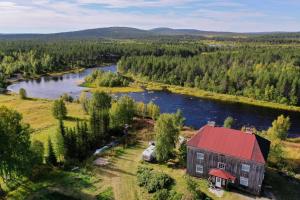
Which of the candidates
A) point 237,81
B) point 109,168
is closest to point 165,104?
point 237,81

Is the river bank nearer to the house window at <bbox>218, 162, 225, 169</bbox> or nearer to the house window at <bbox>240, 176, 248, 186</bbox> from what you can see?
the house window at <bbox>240, 176, 248, 186</bbox>


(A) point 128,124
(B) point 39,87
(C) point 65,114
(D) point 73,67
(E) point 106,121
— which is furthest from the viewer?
(D) point 73,67

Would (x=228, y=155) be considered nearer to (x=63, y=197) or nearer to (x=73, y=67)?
(x=63, y=197)

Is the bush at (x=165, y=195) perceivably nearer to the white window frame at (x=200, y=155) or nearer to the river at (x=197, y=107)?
the white window frame at (x=200, y=155)

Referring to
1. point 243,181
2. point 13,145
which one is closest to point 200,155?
Result: point 243,181

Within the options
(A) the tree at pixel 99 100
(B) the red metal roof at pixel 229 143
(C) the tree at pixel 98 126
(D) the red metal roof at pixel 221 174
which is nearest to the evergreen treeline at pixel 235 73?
(A) the tree at pixel 99 100

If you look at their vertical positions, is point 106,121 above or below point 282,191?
above

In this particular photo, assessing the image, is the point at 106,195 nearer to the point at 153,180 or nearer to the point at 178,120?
the point at 153,180
